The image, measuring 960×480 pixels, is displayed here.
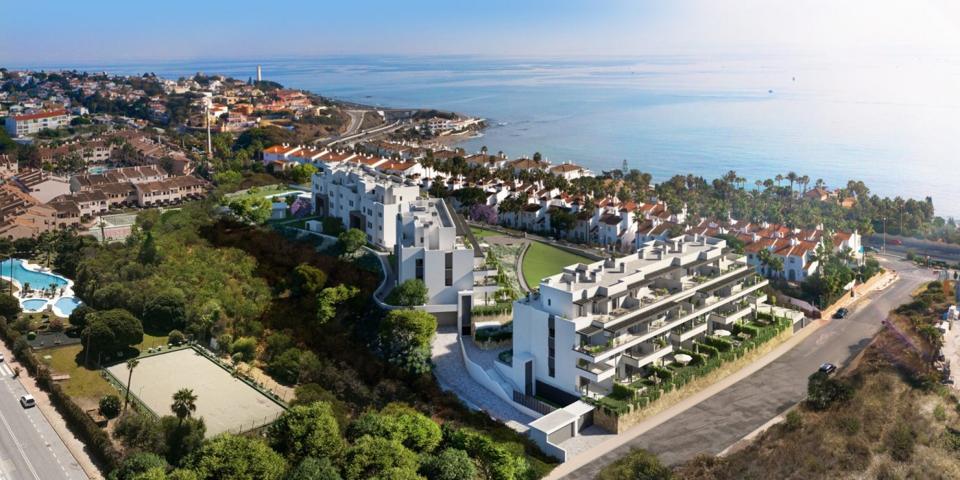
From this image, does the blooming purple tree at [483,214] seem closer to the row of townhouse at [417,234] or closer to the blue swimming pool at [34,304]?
the row of townhouse at [417,234]

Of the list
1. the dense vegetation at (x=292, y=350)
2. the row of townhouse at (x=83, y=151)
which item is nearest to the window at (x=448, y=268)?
the dense vegetation at (x=292, y=350)

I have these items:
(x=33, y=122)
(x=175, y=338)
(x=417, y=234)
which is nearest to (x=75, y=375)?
(x=175, y=338)

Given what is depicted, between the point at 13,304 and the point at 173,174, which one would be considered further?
the point at 173,174

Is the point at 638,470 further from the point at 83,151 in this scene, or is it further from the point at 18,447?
the point at 83,151

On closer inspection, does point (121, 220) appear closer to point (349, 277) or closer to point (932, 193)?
point (349, 277)

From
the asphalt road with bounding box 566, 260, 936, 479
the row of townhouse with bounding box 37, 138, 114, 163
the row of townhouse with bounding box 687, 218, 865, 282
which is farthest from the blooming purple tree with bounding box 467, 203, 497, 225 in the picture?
the row of townhouse with bounding box 37, 138, 114, 163

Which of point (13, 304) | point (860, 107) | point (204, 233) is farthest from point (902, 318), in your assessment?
point (860, 107)

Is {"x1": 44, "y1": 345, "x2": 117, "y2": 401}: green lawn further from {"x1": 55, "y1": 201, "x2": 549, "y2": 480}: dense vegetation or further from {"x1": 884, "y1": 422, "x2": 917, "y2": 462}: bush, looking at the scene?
{"x1": 884, "y1": 422, "x2": 917, "y2": 462}: bush
